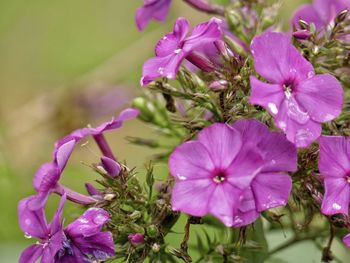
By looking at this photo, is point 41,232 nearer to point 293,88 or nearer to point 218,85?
point 218,85

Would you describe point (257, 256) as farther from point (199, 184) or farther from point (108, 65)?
point (108, 65)

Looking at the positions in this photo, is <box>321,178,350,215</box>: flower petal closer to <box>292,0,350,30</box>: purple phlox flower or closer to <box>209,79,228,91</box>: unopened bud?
<box>209,79,228,91</box>: unopened bud

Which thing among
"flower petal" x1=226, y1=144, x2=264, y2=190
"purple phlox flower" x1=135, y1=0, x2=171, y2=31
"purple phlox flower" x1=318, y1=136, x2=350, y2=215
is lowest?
"purple phlox flower" x1=318, y1=136, x2=350, y2=215

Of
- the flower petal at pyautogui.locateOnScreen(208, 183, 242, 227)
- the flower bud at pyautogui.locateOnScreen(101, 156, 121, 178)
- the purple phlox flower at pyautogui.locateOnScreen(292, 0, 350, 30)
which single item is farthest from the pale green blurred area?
the flower petal at pyautogui.locateOnScreen(208, 183, 242, 227)

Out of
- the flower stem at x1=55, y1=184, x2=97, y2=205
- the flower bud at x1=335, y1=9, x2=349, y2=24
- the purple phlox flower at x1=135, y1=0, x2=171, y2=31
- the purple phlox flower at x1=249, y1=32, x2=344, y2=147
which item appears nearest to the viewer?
the purple phlox flower at x1=249, y1=32, x2=344, y2=147

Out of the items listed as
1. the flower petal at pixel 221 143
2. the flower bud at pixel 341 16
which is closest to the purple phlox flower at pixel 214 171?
the flower petal at pixel 221 143

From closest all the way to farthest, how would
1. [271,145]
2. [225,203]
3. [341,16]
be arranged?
[225,203] → [271,145] → [341,16]

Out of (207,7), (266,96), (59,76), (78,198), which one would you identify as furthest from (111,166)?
(59,76)
